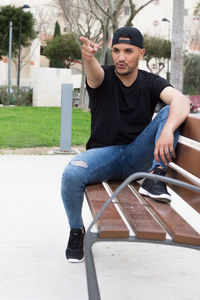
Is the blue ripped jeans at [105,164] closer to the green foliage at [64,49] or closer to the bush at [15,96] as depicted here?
the bush at [15,96]

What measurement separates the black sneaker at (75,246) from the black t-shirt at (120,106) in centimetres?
62

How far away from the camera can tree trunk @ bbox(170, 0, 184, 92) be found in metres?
11.2

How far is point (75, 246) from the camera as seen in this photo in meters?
3.51

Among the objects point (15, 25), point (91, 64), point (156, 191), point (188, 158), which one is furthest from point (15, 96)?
point (156, 191)

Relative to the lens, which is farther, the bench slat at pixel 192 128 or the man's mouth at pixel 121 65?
the man's mouth at pixel 121 65

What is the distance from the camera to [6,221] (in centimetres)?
462

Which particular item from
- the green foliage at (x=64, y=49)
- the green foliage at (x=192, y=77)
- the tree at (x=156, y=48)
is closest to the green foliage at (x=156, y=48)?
the tree at (x=156, y=48)

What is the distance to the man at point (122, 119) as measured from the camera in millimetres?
3250

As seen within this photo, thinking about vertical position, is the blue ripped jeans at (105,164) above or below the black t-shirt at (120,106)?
below

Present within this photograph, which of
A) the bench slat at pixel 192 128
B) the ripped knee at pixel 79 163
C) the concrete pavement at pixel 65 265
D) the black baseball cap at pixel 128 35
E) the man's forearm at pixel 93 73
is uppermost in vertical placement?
the black baseball cap at pixel 128 35

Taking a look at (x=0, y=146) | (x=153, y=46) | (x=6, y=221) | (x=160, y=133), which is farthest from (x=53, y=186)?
(x=153, y=46)

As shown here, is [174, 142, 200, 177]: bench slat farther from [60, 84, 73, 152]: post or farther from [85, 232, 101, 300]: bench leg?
[60, 84, 73, 152]: post

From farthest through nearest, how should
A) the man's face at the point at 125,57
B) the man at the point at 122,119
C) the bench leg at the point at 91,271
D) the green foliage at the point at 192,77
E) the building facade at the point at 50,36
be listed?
the green foliage at the point at 192,77, the building facade at the point at 50,36, the man's face at the point at 125,57, the man at the point at 122,119, the bench leg at the point at 91,271

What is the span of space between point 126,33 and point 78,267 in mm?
1598
